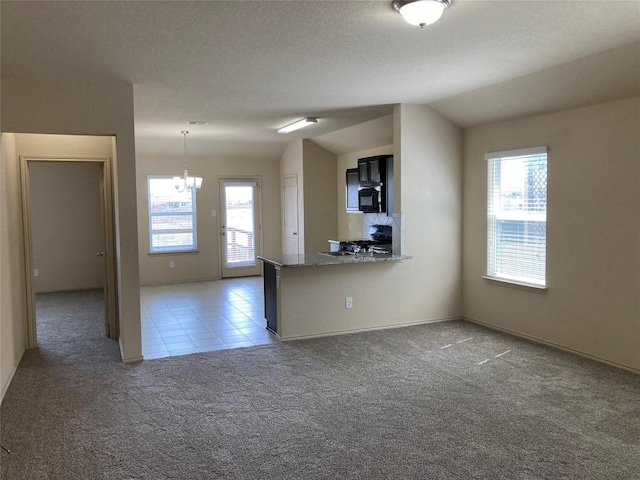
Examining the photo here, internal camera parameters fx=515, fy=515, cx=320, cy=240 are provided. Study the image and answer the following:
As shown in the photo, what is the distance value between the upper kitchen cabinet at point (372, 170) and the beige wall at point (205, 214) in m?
2.98

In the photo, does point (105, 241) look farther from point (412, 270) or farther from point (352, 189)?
point (352, 189)

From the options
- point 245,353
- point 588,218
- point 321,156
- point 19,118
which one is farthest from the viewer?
point 321,156

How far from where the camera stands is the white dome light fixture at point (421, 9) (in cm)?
267

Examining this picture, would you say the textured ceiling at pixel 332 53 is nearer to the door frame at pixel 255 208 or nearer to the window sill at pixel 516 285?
the window sill at pixel 516 285

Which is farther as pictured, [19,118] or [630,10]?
[19,118]

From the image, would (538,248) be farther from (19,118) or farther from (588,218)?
(19,118)

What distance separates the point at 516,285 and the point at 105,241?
14.4 feet

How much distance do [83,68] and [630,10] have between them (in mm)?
3728

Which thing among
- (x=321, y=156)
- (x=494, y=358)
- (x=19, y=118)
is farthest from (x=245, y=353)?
(x=321, y=156)

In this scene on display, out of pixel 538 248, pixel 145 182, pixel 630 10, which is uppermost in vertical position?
pixel 630 10

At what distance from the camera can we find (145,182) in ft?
29.7

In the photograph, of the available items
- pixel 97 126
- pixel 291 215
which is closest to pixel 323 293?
pixel 97 126

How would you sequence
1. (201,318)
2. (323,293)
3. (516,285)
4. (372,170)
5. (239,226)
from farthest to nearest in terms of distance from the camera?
1. (239,226)
2. (372,170)
3. (201,318)
4. (323,293)
5. (516,285)

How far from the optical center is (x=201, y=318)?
21.1ft
